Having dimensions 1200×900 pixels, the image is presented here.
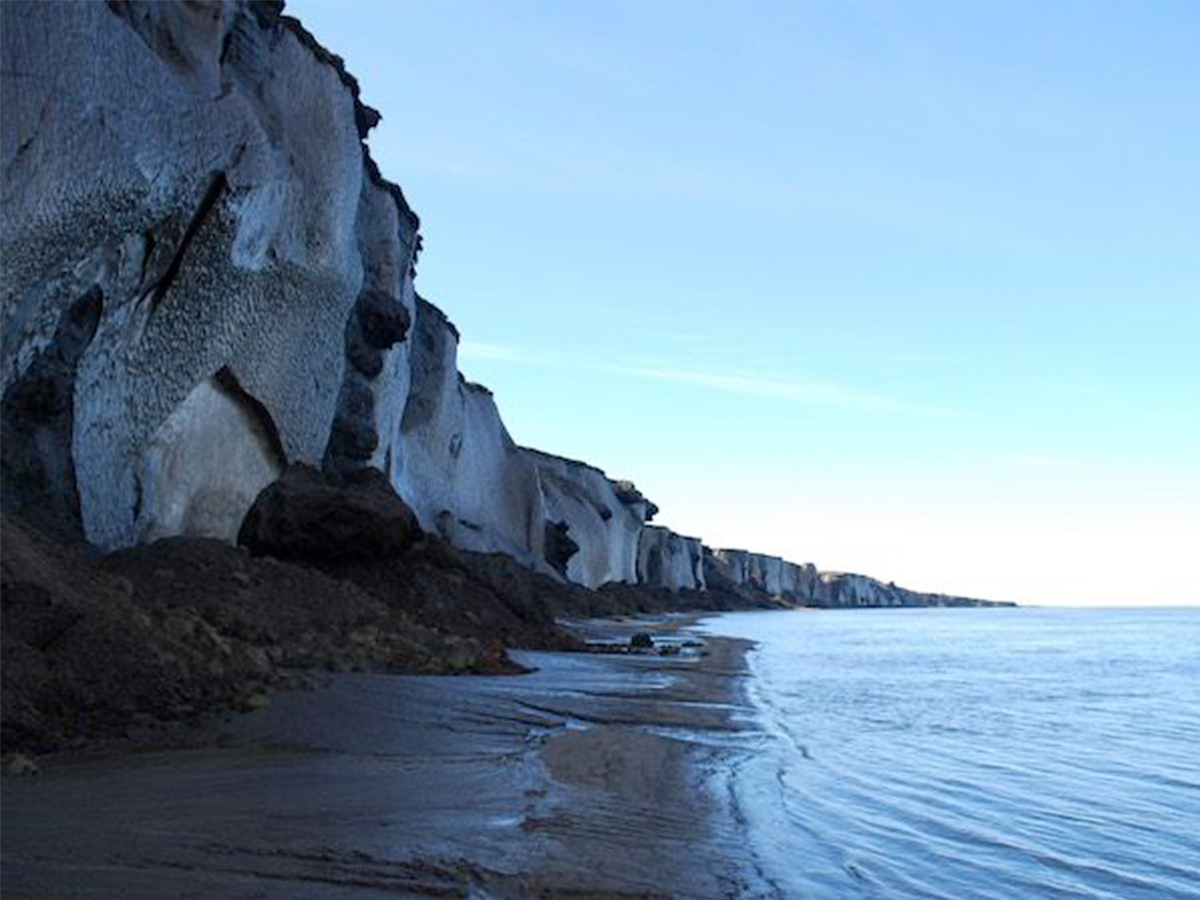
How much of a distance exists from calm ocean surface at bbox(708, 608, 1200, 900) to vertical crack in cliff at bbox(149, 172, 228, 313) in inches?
409

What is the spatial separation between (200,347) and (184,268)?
4.85 ft

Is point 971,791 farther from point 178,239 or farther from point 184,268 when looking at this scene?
point 184,268

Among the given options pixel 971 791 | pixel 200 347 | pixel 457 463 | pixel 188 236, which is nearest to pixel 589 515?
pixel 457 463

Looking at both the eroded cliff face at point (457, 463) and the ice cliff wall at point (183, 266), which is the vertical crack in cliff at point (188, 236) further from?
the eroded cliff face at point (457, 463)

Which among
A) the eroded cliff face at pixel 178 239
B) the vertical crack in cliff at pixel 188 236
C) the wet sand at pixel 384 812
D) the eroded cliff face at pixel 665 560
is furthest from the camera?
the eroded cliff face at pixel 665 560

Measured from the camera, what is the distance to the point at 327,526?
1705 centimetres

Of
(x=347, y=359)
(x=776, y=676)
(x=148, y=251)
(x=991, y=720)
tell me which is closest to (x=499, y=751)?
(x=991, y=720)

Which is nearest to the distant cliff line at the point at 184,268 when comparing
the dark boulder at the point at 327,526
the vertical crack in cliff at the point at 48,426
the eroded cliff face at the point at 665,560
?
the vertical crack in cliff at the point at 48,426

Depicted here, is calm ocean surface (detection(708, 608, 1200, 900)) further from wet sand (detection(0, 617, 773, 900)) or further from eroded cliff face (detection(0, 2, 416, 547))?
eroded cliff face (detection(0, 2, 416, 547))

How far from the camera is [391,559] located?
17.6m

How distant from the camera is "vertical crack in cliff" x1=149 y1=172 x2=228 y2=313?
15.7 metres

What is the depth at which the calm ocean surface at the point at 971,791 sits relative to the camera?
18.9ft

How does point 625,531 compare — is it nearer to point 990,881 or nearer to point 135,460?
point 135,460

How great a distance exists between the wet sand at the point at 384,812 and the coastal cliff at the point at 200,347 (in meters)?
1.04
